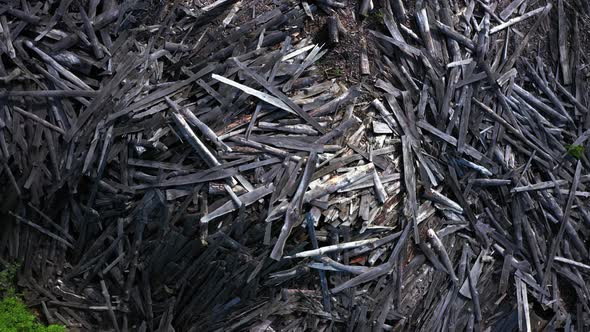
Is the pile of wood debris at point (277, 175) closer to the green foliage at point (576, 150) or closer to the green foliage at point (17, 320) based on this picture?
the green foliage at point (576, 150)

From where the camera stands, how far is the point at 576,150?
4.29 meters

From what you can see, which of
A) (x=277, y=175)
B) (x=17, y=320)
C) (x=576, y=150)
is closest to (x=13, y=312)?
(x=17, y=320)

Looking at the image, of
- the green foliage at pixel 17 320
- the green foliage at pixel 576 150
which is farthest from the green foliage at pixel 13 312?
the green foliage at pixel 576 150

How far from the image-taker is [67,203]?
12.7 feet

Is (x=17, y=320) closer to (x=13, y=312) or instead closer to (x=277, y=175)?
(x=13, y=312)

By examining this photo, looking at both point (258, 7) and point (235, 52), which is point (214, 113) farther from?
point (258, 7)

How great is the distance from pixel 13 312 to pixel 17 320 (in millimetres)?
63

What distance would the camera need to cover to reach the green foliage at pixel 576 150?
4289 millimetres

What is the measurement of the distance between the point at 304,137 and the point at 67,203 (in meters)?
1.44

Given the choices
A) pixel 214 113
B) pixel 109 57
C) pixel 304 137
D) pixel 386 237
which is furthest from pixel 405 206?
pixel 109 57

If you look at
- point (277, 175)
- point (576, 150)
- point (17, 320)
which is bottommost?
point (576, 150)

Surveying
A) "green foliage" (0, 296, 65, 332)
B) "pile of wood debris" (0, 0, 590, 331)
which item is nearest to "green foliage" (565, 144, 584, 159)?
"pile of wood debris" (0, 0, 590, 331)

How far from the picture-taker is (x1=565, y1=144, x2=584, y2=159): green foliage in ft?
14.1

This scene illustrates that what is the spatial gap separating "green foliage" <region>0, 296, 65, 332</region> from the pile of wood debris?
18cm
